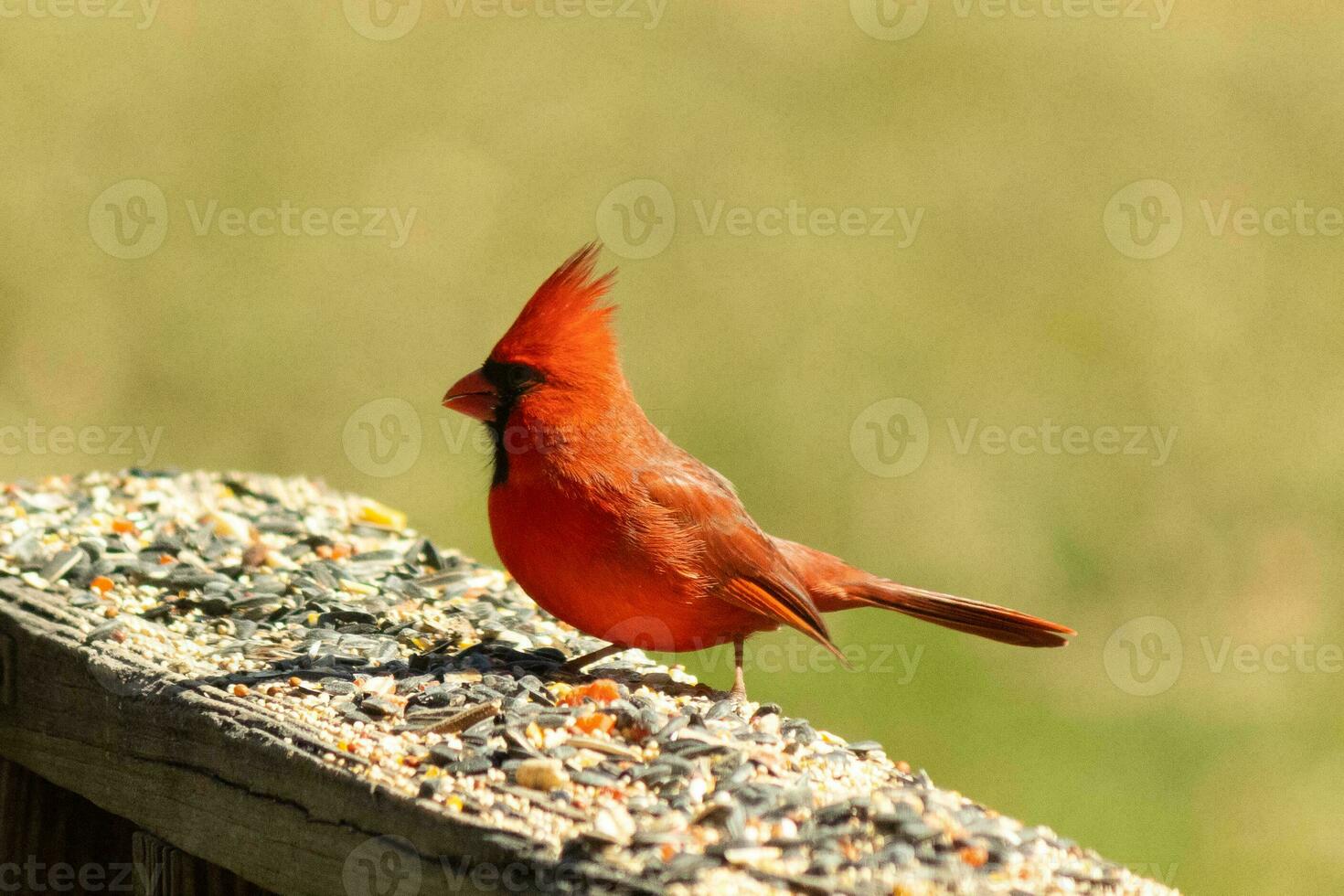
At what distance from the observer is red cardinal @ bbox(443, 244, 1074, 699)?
3561 millimetres

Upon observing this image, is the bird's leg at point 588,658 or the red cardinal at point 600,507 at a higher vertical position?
the red cardinal at point 600,507

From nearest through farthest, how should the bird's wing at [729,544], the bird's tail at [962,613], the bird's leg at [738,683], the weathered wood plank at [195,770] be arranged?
the weathered wood plank at [195,770]
the bird's leg at [738,683]
the bird's wing at [729,544]
the bird's tail at [962,613]

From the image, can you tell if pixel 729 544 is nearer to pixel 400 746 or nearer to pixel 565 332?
pixel 565 332

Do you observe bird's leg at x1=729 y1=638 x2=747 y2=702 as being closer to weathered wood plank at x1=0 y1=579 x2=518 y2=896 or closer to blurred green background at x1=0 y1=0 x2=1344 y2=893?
weathered wood plank at x1=0 y1=579 x2=518 y2=896

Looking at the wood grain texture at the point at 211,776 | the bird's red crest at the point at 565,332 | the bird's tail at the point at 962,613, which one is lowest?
the wood grain texture at the point at 211,776

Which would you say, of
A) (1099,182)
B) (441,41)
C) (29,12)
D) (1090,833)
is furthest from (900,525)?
(29,12)

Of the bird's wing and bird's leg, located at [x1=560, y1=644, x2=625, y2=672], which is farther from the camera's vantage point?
the bird's wing

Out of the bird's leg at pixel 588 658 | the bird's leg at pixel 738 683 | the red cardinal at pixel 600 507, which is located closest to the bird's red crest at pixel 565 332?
the red cardinal at pixel 600 507

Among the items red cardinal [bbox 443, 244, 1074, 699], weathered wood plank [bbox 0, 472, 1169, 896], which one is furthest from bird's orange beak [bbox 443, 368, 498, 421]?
weathered wood plank [bbox 0, 472, 1169, 896]

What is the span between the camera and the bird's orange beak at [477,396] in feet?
12.3

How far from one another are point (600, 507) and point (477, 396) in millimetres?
418

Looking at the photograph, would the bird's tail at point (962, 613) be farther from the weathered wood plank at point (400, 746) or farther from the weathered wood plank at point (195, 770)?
the weathered wood plank at point (195, 770)

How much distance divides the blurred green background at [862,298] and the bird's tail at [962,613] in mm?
1384

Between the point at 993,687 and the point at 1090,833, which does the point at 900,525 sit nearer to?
the point at 993,687
